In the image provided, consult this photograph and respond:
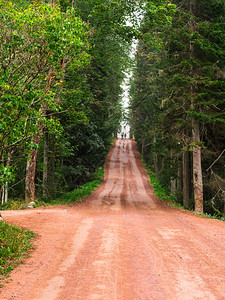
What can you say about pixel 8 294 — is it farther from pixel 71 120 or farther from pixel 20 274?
pixel 71 120

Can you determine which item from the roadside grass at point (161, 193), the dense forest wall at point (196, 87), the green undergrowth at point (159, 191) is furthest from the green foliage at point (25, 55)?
the green undergrowth at point (159, 191)

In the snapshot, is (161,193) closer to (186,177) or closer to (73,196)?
(186,177)

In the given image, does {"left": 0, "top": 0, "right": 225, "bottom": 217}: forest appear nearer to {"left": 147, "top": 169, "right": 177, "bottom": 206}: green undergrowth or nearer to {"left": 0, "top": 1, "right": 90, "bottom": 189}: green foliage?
{"left": 0, "top": 1, "right": 90, "bottom": 189}: green foliage

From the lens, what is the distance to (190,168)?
60.4 feet

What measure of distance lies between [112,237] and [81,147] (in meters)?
17.4

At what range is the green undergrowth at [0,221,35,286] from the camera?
577 centimetres

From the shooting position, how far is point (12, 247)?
6.62 m

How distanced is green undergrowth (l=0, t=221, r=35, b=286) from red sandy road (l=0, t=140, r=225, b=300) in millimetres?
236

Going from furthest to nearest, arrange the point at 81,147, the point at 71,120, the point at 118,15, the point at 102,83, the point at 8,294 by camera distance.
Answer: the point at 102,83 → the point at 81,147 → the point at 71,120 → the point at 118,15 → the point at 8,294

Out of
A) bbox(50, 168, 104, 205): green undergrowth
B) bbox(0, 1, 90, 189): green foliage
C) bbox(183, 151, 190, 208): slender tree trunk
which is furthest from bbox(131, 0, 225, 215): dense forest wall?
bbox(0, 1, 90, 189): green foliage

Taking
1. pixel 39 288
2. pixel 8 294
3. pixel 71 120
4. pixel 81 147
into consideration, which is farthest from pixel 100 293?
pixel 81 147

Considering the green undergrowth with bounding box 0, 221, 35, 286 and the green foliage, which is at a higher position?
the green foliage

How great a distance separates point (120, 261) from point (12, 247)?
8.78 ft

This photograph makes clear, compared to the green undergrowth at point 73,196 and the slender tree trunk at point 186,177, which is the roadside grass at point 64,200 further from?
the slender tree trunk at point 186,177
